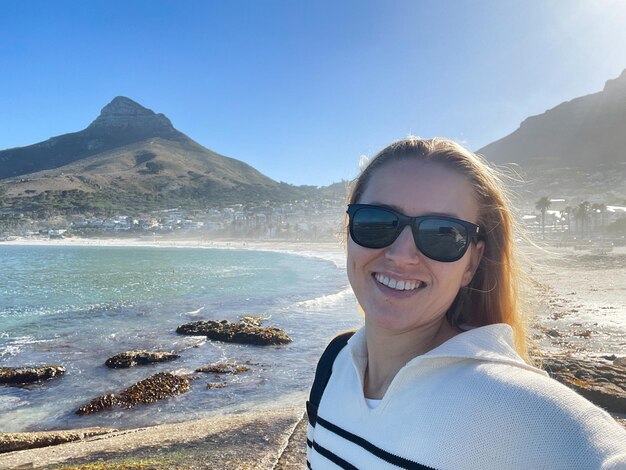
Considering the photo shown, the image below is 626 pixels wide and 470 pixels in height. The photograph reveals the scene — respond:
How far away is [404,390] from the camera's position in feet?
4.17

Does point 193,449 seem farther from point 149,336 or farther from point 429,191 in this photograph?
point 149,336

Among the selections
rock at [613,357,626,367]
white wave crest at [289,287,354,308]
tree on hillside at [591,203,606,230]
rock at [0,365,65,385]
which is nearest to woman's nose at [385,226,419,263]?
rock at [613,357,626,367]

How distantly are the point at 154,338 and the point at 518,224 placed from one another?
16184mm

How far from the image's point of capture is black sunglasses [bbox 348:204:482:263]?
61.3 inches

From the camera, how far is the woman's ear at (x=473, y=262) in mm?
1644

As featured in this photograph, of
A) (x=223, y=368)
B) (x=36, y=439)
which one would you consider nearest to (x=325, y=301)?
(x=223, y=368)

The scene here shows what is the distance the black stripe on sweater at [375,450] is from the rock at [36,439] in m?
7.61

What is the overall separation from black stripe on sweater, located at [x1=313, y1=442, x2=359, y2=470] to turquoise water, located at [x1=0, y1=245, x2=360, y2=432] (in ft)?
26.2

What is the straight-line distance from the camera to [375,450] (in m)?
1.28

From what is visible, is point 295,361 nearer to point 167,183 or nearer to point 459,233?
point 459,233

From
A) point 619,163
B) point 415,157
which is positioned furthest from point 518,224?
point 619,163

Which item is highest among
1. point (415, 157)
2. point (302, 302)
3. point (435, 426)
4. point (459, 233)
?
point (415, 157)

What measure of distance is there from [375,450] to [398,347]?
0.41 metres

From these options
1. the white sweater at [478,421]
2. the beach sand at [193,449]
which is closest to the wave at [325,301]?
the beach sand at [193,449]
